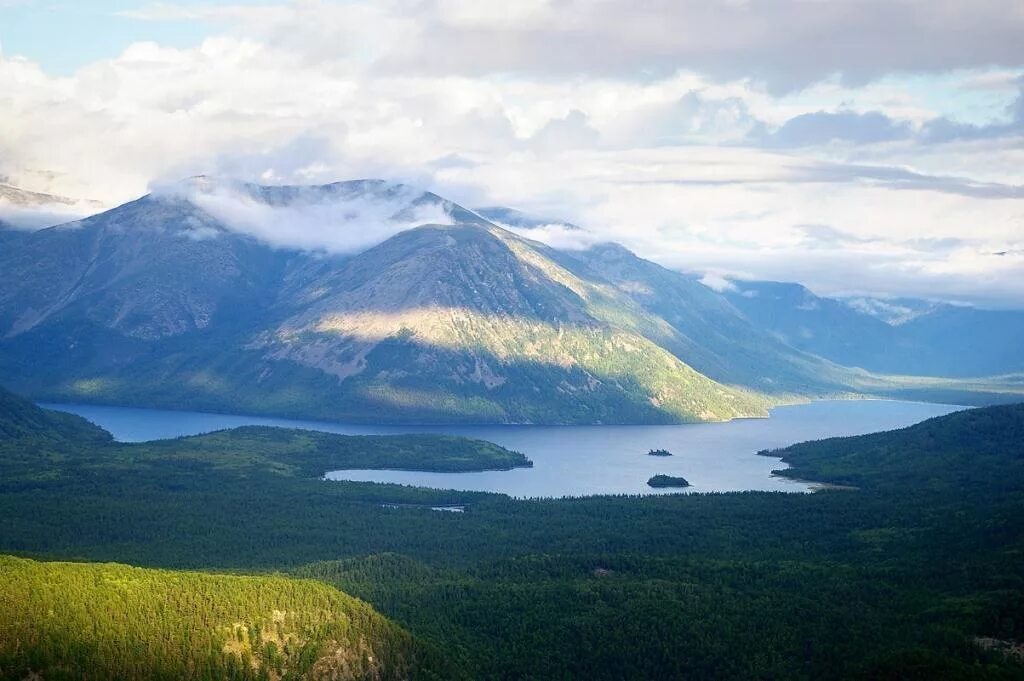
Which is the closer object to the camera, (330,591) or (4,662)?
(4,662)

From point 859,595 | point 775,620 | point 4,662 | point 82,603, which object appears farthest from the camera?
point 859,595

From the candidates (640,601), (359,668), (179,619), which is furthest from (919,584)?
(179,619)

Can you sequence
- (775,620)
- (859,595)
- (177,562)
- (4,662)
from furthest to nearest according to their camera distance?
(177,562) < (859,595) < (775,620) < (4,662)

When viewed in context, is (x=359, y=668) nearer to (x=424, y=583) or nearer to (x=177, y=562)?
(x=424, y=583)

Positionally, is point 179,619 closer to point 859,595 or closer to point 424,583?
point 424,583

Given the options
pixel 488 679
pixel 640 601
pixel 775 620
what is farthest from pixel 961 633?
pixel 488 679

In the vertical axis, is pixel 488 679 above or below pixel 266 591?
below
